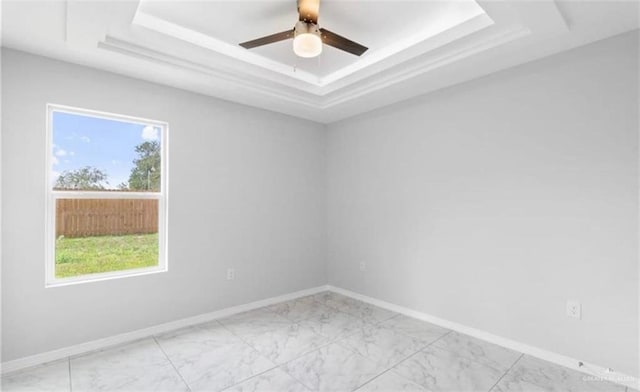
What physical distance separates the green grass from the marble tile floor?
0.71 m

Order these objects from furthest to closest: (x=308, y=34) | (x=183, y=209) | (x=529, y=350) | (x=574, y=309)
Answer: (x=183, y=209), (x=529, y=350), (x=574, y=309), (x=308, y=34)

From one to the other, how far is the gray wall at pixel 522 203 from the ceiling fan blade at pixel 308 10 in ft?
5.68

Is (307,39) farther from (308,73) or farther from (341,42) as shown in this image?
(308,73)

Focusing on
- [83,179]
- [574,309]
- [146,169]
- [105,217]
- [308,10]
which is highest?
[308,10]

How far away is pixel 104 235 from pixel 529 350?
384cm

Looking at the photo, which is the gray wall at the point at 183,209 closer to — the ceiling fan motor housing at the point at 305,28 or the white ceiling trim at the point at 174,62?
the white ceiling trim at the point at 174,62

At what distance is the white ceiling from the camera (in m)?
2.08

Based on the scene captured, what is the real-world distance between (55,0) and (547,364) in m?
4.22

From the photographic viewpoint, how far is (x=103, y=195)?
9.62ft

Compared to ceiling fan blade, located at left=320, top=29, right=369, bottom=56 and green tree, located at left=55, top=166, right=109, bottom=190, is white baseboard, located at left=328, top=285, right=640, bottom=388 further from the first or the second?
green tree, located at left=55, top=166, right=109, bottom=190

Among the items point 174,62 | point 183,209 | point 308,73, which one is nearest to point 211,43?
point 174,62

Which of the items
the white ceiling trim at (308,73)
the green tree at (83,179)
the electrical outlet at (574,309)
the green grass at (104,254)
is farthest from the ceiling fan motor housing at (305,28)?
the electrical outlet at (574,309)

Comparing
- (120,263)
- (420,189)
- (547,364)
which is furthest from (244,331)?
(547,364)

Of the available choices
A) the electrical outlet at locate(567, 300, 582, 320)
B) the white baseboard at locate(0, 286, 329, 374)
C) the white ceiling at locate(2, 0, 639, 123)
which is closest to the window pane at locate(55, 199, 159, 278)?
the white baseboard at locate(0, 286, 329, 374)
